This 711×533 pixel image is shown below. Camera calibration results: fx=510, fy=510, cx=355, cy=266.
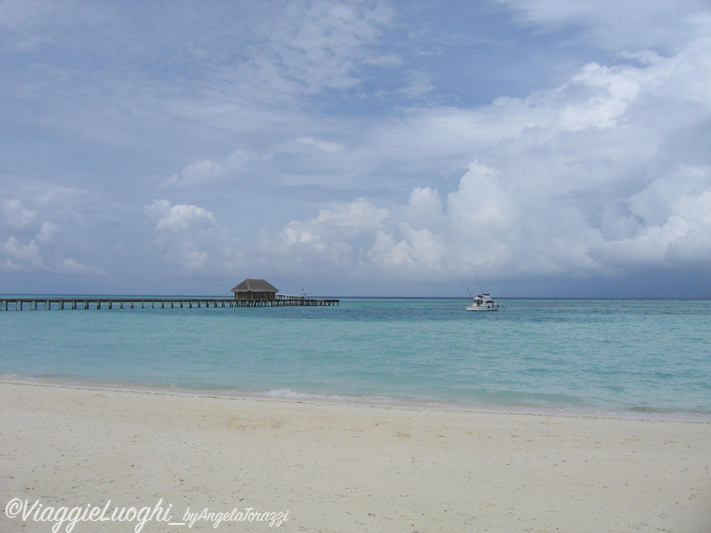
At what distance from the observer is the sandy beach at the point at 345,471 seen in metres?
5.04

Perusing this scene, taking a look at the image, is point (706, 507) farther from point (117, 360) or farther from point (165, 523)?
point (117, 360)

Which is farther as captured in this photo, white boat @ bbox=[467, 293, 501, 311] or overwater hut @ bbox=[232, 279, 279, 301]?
overwater hut @ bbox=[232, 279, 279, 301]

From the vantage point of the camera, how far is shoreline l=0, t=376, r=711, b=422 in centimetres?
1099

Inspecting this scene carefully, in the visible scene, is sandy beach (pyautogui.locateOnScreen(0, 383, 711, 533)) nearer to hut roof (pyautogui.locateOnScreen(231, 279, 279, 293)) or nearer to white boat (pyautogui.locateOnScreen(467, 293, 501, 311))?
white boat (pyautogui.locateOnScreen(467, 293, 501, 311))

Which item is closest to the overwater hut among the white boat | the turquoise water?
the white boat

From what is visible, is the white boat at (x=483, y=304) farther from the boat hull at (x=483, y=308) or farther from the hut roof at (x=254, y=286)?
the hut roof at (x=254, y=286)

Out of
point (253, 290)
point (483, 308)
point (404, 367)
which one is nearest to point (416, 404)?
point (404, 367)

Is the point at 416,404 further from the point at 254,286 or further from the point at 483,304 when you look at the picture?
the point at 254,286

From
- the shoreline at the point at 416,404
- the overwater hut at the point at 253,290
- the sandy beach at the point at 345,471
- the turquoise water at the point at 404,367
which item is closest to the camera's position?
the sandy beach at the point at 345,471

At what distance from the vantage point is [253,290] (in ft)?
265

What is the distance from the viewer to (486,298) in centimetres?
7381

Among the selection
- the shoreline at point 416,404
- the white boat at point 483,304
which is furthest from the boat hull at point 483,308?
the shoreline at point 416,404

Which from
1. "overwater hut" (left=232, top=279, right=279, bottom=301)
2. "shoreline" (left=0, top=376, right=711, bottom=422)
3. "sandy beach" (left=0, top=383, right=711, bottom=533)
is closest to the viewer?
"sandy beach" (left=0, top=383, right=711, bottom=533)

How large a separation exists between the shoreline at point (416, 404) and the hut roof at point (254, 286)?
66760 millimetres
